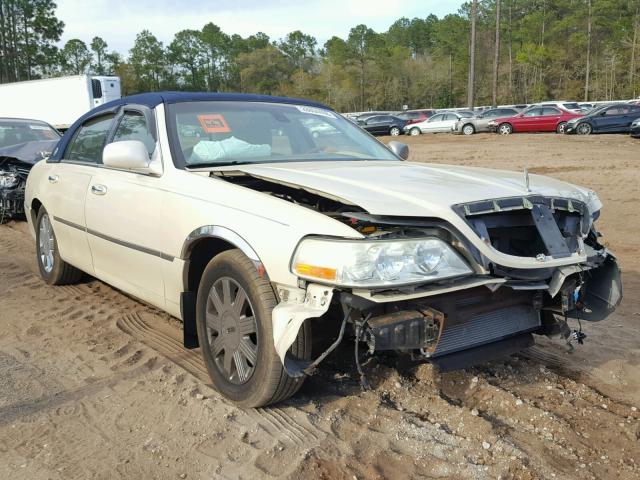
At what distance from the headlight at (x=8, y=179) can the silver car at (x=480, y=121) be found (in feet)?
86.2

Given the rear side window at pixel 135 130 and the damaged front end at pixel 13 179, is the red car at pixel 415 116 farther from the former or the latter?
the rear side window at pixel 135 130

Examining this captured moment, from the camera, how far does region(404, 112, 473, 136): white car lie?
34.0 metres

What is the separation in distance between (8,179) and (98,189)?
568 cm

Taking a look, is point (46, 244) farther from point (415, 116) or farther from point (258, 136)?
point (415, 116)

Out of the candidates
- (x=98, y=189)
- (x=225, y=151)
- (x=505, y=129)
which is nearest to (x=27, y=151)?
(x=98, y=189)

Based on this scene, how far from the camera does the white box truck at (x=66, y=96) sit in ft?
86.2

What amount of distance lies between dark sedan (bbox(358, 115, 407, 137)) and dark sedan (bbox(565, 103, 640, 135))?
37.0ft

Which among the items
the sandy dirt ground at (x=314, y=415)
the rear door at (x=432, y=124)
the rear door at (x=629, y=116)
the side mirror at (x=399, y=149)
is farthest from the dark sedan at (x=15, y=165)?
the rear door at (x=432, y=124)

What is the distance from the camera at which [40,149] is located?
9695mm

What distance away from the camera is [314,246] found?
108 inches

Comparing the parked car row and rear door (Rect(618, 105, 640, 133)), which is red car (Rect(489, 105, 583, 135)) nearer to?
the parked car row

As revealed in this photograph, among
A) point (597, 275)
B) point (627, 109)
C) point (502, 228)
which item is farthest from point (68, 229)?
point (627, 109)

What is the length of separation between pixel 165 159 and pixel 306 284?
59.4 inches

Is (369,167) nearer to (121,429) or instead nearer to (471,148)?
(121,429)
